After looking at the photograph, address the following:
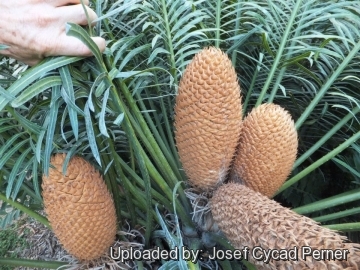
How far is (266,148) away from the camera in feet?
2.19

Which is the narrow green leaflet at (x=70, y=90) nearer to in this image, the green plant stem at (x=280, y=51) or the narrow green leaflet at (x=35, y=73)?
the narrow green leaflet at (x=35, y=73)

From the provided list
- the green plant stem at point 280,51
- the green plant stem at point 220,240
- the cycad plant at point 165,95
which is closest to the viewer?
the cycad plant at point 165,95

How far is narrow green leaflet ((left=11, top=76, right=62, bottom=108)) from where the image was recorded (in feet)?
1.61

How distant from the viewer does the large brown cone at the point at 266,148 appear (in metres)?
0.66

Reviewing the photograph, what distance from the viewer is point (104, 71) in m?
0.54

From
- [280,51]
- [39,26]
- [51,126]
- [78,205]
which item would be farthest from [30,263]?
[280,51]

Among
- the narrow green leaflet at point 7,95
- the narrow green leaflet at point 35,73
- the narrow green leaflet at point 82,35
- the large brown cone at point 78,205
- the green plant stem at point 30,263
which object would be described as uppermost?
the narrow green leaflet at point 82,35

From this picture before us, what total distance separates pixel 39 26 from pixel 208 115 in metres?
0.28

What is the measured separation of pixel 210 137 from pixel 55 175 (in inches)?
10.1

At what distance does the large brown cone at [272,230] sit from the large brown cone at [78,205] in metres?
0.20

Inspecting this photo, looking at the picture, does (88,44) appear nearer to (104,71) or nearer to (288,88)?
(104,71)

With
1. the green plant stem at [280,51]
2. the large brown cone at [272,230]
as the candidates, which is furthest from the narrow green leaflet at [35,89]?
the green plant stem at [280,51]

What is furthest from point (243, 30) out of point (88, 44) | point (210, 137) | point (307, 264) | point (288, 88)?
point (307, 264)

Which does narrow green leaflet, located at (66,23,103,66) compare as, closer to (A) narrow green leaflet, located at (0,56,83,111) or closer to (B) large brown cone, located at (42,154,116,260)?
(A) narrow green leaflet, located at (0,56,83,111)
